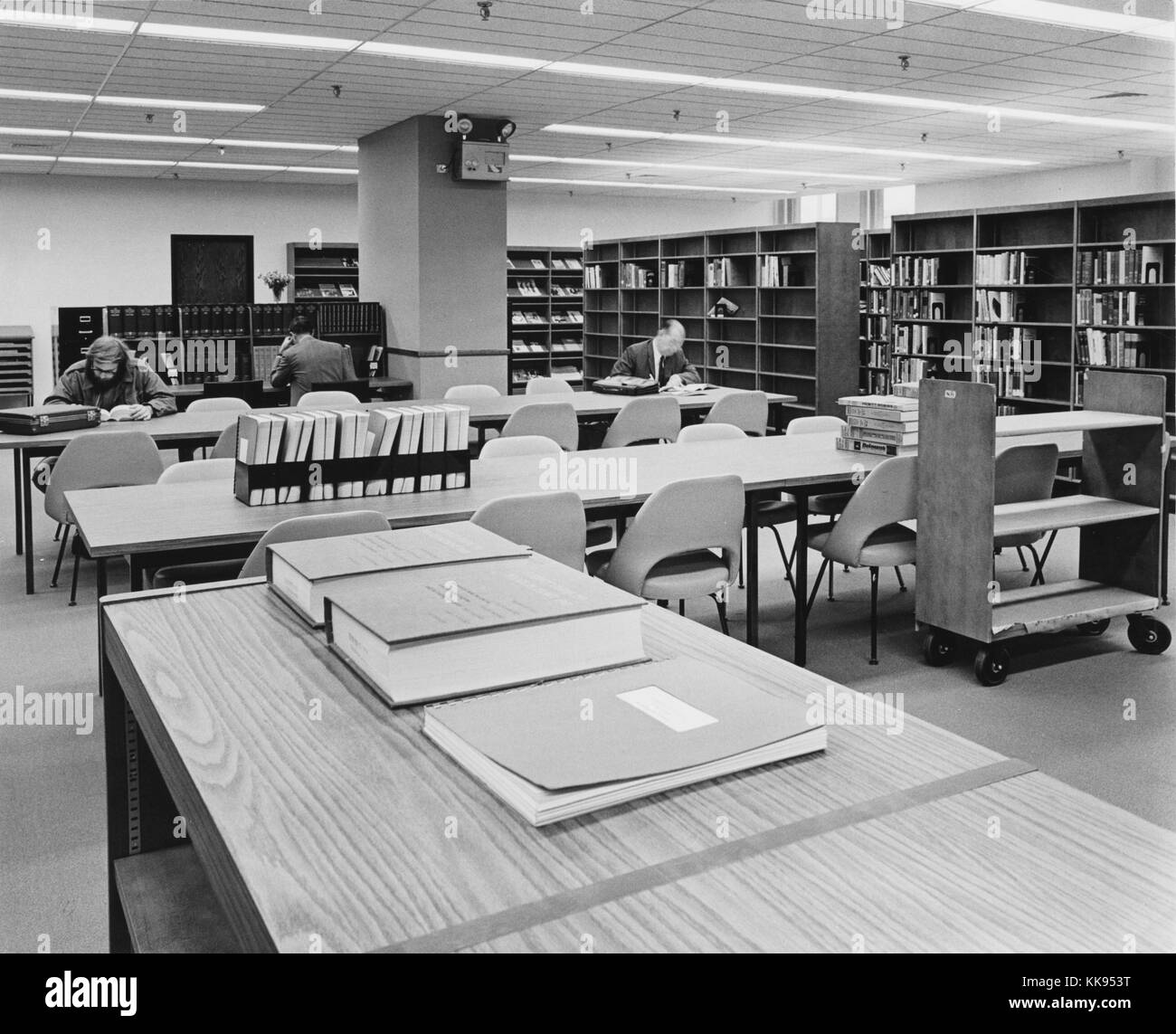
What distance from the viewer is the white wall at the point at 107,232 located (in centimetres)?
1416

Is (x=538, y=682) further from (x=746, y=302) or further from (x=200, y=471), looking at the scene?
(x=746, y=302)

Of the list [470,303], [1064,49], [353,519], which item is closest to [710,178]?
[470,303]

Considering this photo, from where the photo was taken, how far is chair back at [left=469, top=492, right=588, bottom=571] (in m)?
3.53

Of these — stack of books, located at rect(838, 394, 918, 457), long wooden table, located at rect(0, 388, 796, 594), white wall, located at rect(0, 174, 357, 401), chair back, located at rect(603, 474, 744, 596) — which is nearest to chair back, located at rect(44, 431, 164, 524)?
long wooden table, located at rect(0, 388, 796, 594)

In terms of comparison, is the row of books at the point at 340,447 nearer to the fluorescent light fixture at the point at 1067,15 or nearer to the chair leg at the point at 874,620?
the chair leg at the point at 874,620

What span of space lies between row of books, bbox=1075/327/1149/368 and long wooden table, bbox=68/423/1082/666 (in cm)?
277

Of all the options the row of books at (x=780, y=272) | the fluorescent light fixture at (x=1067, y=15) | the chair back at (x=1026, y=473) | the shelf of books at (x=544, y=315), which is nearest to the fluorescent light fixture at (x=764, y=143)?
the row of books at (x=780, y=272)

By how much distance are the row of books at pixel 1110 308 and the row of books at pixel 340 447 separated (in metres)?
5.47

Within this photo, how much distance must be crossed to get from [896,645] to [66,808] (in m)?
3.18

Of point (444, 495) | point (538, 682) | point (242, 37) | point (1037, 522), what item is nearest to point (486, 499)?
point (444, 495)

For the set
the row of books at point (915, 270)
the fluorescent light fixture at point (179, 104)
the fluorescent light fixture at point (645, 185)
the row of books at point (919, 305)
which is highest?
the fluorescent light fixture at point (645, 185)

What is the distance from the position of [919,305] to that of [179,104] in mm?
6145

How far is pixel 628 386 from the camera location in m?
7.55
